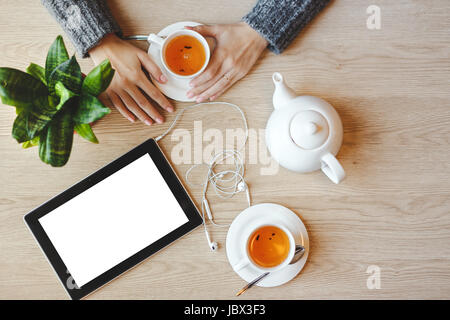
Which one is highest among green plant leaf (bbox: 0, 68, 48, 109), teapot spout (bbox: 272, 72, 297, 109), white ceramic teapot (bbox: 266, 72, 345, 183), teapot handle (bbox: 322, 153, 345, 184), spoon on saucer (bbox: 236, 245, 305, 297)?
green plant leaf (bbox: 0, 68, 48, 109)

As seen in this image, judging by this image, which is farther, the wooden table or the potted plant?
the wooden table

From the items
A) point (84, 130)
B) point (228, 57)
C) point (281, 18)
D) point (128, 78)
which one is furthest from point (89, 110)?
point (281, 18)

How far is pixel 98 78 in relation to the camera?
1.61 ft

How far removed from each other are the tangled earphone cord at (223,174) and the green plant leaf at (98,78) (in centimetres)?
21

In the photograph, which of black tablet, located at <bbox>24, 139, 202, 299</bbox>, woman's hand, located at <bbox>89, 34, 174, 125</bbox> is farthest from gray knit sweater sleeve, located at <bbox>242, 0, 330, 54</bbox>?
black tablet, located at <bbox>24, 139, 202, 299</bbox>

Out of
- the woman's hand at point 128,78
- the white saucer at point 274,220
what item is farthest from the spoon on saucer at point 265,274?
the woman's hand at point 128,78

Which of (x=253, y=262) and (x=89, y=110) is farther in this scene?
(x=253, y=262)

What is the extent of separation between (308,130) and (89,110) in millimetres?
359

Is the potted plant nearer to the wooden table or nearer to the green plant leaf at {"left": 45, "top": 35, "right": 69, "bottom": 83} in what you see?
the green plant leaf at {"left": 45, "top": 35, "right": 69, "bottom": 83}

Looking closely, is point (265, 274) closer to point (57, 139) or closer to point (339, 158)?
point (339, 158)

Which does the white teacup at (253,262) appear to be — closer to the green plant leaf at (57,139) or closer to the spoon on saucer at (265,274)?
the spoon on saucer at (265,274)

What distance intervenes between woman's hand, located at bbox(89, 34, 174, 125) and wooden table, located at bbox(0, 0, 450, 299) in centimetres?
4

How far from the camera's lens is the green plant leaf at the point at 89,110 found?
492 millimetres

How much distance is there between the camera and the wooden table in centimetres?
69
